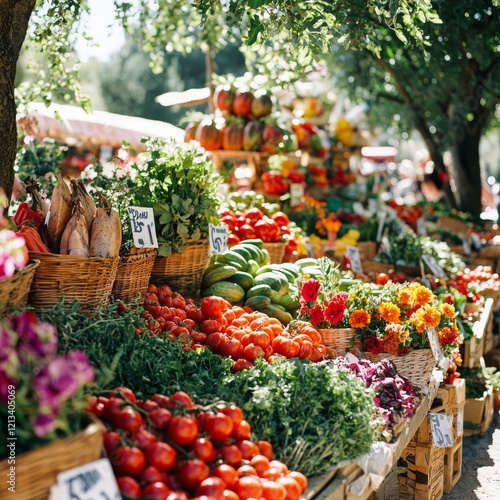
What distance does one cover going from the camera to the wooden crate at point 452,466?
428 cm

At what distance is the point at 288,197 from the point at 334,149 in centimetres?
283

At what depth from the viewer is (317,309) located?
3969 mm

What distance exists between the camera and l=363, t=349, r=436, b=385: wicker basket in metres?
3.81

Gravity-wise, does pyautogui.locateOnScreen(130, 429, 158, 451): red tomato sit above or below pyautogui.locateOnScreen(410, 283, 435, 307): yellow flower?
below

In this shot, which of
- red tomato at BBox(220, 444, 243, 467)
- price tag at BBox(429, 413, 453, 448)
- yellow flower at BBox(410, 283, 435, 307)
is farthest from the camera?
yellow flower at BBox(410, 283, 435, 307)

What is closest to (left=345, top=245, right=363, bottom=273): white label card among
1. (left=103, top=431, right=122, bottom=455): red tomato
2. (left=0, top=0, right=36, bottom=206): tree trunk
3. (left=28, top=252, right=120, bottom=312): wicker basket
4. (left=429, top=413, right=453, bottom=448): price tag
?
(left=429, top=413, right=453, bottom=448): price tag

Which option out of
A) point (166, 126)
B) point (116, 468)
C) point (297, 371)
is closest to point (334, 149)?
point (166, 126)

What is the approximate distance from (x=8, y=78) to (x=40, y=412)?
2166 millimetres

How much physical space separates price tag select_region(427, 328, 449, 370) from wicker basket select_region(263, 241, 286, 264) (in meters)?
1.73

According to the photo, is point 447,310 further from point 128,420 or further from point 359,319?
point 128,420

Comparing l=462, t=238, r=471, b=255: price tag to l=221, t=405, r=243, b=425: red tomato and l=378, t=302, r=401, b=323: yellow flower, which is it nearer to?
l=378, t=302, r=401, b=323: yellow flower

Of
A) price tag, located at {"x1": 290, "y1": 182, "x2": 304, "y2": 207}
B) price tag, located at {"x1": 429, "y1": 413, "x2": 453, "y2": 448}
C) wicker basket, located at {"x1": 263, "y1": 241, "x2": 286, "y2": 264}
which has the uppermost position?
price tag, located at {"x1": 290, "y1": 182, "x2": 304, "y2": 207}

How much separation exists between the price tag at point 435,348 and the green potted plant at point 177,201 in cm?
153

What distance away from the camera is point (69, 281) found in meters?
3.04
